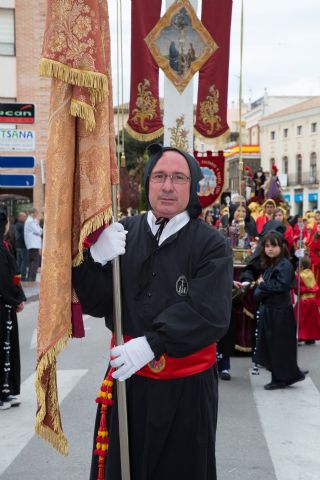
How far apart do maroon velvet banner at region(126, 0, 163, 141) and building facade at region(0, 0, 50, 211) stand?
48.8ft

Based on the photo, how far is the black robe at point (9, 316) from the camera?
5922mm

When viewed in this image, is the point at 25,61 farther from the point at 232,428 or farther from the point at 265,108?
the point at 265,108

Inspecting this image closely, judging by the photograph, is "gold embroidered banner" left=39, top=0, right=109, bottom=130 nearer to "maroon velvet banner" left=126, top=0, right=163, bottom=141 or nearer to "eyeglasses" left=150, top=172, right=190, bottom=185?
"eyeglasses" left=150, top=172, right=190, bottom=185

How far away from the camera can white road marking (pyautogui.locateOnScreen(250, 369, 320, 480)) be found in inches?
181

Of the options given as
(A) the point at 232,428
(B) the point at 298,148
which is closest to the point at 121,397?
(A) the point at 232,428

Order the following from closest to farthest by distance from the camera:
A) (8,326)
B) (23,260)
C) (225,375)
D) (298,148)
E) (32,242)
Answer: (8,326)
(225,375)
(32,242)
(23,260)
(298,148)

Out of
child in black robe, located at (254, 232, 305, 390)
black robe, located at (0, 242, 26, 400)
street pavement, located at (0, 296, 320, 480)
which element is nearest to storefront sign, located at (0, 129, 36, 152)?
street pavement, located at (0, 296, 320, 480)

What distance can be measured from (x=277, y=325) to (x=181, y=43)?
4.75 metres

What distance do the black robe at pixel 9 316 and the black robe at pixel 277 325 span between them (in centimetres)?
253

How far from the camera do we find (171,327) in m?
2.77

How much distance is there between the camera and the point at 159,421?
289 centimetres

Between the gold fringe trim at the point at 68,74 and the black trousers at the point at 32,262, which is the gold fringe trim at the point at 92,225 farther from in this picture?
the black trousers at the point at 32,262

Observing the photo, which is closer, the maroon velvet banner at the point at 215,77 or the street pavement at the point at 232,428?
the street pavement at the point at 232,428

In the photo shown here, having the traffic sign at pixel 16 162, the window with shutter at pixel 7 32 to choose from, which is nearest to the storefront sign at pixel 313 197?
the window with shutter at pixel 7 32
